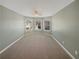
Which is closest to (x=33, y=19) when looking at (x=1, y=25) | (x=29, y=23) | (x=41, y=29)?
(x=29, y=23)

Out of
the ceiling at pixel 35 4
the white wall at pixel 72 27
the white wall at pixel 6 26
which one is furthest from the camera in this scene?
the white wall at pixel 6 26

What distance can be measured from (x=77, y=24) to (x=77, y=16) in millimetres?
248

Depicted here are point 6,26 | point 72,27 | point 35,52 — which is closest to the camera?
point 72,27

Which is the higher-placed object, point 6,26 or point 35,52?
point 6,26

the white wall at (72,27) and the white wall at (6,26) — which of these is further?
the white wall at (6,26)

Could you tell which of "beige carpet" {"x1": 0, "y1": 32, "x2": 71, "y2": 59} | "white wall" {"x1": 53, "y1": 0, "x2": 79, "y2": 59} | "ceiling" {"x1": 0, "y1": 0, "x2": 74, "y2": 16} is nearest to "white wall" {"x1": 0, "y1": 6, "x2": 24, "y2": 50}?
"ceiling" {"x1": 0, "y1": 0, "x2": 74, "y2": 16}

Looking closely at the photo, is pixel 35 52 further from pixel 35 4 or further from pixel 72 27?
pixel 35 4

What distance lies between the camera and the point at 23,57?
13.4 ft

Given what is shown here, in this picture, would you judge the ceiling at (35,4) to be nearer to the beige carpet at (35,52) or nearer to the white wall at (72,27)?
the white wall at (72,27)

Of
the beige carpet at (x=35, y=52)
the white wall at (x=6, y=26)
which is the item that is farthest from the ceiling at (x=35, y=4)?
the beige carpet at (x=35, y=52)

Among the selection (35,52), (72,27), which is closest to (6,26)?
(35,52)

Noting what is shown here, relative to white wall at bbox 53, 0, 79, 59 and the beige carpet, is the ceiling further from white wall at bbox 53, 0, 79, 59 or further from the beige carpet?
the beige carpet

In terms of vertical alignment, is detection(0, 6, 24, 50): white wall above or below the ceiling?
below

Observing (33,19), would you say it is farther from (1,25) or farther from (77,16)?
(77,16)
